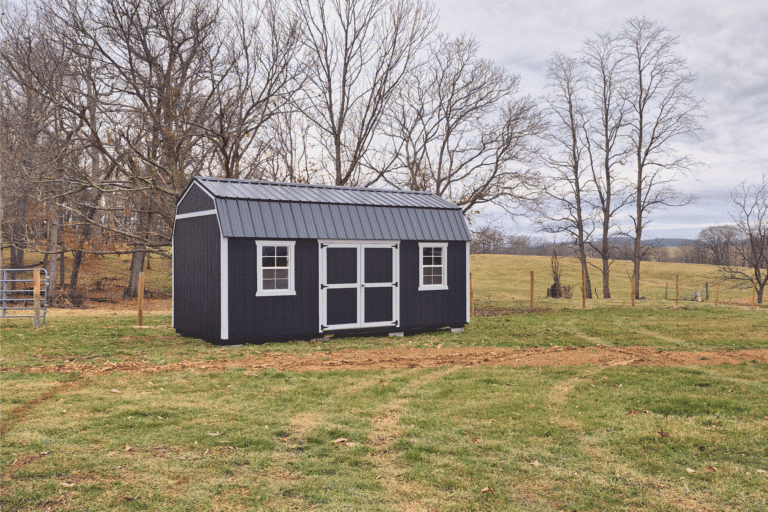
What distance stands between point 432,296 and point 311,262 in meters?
3.57

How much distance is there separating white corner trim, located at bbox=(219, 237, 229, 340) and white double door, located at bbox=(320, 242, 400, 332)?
7.40ft

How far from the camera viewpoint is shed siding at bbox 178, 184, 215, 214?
13.4 metres

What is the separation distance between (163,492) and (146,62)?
20.5 metres

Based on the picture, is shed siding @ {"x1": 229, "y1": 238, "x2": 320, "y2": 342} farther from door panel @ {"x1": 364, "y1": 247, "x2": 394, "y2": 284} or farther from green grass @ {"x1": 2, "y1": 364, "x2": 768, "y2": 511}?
green grass @ {"x1": 2, "y1": 364, "x2": 768, "y2": 511}

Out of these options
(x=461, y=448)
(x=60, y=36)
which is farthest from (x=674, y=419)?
(x=60, y=36)

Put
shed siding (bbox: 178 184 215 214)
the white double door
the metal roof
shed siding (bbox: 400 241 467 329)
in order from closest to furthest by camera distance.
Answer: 1. the metal roof
2. shed siding (bbox: 178 184 215 214)
3. the white double door
4. shed siding (bbox: 400 241 467 329)

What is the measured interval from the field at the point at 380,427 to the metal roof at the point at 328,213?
2.72 metres

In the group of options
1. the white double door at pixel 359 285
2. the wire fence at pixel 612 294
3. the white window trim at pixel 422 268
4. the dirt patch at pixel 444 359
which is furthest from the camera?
the wire fence at pixel 612 294

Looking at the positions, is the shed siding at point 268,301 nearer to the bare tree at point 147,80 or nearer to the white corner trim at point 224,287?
the white corner trim at point 224,287

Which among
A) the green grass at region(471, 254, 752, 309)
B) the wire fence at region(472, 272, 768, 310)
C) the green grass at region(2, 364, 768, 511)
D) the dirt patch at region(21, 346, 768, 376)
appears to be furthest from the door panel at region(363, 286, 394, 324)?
the green grass at region(471, 254, 752, 309)

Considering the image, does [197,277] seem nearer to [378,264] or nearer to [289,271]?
[289,271]

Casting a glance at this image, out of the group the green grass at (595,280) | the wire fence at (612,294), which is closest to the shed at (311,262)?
the wire fence at (612,294)

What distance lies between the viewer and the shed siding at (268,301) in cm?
1292

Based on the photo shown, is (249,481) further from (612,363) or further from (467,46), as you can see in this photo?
(467,46)
